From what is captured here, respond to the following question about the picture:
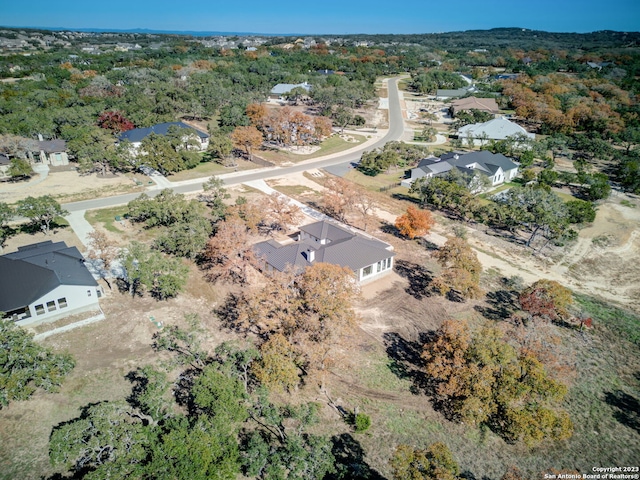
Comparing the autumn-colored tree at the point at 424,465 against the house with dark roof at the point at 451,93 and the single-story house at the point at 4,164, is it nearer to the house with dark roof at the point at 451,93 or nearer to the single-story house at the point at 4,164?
the single-story house at the point at 4,164

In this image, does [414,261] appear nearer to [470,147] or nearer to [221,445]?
[221,445]

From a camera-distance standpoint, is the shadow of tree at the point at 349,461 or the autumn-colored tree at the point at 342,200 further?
the autumn-colored tree at the point at 342,200

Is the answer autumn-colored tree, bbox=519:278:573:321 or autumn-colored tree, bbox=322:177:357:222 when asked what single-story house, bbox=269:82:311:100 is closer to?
autumn-colored tree, bbox=322:177:357:222

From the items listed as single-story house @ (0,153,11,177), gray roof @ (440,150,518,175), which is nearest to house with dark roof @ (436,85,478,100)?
gray roof @ (440,150,518,175)

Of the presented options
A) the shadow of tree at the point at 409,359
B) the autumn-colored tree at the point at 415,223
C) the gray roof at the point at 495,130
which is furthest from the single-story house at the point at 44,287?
the gray roof at the point at 495,130

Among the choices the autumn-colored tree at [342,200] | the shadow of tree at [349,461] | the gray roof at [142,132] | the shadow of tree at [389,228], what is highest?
the gray roof at [142,132]

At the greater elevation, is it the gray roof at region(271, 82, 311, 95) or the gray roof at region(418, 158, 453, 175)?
the gray roof at region(271, 82, 311, 95)
